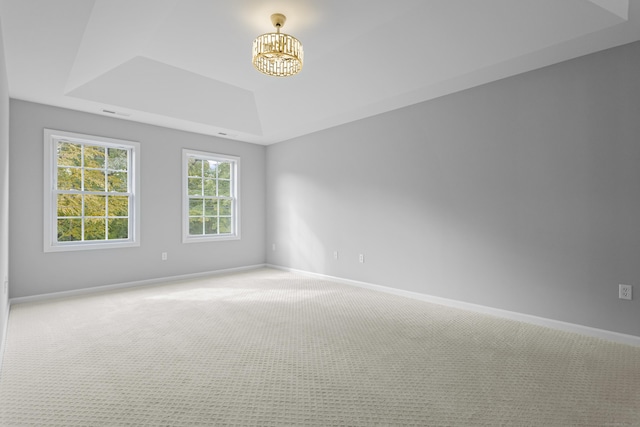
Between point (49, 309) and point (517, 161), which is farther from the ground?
point (517, 161)

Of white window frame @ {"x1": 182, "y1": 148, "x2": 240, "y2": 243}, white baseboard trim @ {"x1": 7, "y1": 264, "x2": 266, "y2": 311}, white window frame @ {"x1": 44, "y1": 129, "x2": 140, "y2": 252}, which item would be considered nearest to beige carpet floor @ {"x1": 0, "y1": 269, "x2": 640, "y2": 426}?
white baseboard trim @ {"x1": 7, "y1": 264, "x2": 266, "y2": 311}

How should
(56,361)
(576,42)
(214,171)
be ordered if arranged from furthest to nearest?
1. (214,171)
2. (576,42)
3. (56,361)

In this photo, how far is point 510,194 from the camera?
3.61 meters

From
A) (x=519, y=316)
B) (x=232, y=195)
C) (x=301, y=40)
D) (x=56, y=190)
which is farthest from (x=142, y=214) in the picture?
(x=519, y=316)

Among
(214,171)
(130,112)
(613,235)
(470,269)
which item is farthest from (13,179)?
(613,235)

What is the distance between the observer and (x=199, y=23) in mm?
3287

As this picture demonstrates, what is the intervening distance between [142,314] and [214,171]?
126 inches

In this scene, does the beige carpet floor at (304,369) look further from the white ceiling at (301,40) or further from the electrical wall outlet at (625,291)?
the white ceiling at (301,40)

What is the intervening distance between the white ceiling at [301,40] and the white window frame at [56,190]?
435 millimetres

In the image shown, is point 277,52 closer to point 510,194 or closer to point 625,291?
point 510,194

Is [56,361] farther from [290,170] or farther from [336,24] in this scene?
[290,170]

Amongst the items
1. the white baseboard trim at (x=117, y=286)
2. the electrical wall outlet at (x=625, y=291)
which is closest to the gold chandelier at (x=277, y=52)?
the electrical wall outlet at (x=625, y=291)

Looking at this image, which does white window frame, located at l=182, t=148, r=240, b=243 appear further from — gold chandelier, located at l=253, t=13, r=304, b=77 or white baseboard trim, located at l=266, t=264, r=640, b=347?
gold chandelier, located at l=253, t=13, r=304, b=77

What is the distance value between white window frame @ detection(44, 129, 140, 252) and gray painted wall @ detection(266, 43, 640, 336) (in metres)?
3.07
